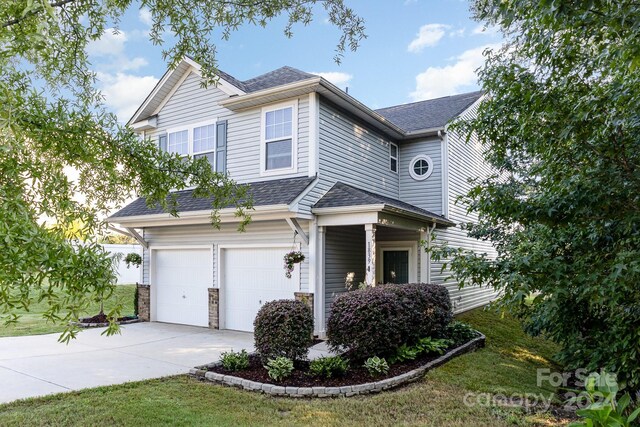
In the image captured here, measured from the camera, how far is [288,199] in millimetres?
8656

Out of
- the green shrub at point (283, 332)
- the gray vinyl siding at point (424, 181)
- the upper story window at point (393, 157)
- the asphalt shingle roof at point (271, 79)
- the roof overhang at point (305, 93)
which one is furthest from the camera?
the upper story window at point (393, 157)

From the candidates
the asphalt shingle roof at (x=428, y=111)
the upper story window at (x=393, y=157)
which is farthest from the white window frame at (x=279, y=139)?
the asphalt shingle roof at (x=428, y=111)

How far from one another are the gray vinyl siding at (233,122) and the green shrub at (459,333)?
4.69 m

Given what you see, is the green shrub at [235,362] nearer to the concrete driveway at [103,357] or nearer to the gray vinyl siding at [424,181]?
the concrete driveway at [103,357]

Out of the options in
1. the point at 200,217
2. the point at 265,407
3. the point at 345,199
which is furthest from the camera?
the point at 200,217

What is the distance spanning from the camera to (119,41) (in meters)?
5.78

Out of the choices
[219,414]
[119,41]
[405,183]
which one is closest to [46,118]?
[119,41]

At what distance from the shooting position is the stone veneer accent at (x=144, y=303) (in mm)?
11977

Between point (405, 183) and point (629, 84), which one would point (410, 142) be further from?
point (629, 84)

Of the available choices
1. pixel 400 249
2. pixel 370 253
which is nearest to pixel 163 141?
pixel 370 253

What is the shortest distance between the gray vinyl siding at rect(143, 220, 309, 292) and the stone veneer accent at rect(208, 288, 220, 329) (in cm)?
21

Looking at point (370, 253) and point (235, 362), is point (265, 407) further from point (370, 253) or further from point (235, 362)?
point (370, 253)

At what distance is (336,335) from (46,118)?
5.22m

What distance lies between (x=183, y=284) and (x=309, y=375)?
6366 mm
